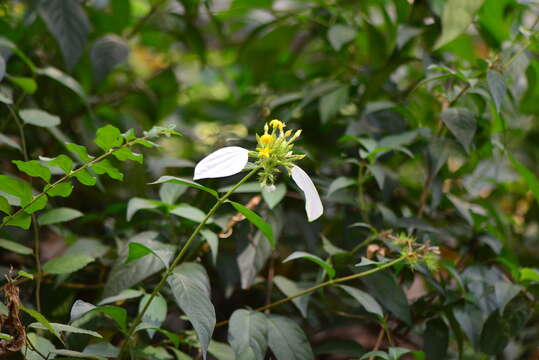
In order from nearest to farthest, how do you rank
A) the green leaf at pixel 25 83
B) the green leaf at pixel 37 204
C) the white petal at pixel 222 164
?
the white petal at pixel 222 164 < the green leaf at pixel 37 204 < the green leaf at pixel 25 83

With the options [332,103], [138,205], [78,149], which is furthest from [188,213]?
[332,103]

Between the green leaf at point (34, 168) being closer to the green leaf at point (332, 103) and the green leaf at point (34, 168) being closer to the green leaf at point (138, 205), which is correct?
the green leaf at point (138, 205)

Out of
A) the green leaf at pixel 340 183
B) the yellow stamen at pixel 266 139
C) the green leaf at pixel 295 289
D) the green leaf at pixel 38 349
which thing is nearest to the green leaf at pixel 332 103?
the green leaf at pixel 340 183

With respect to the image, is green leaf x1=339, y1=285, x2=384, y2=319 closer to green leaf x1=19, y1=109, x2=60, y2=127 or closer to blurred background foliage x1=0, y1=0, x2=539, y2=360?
blurred background foliage x1=0, y1=0, x2=539, y2=360

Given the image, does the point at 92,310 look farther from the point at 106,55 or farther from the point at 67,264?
the point at 106,55

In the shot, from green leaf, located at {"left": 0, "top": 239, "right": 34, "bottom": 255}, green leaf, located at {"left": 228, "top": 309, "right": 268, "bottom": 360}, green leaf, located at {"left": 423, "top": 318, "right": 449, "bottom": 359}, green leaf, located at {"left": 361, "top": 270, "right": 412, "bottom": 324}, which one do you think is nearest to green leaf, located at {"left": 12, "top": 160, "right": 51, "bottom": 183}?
green leaf, located at {"left": 0, "top": 239, "right": 34, "bottom": 255}

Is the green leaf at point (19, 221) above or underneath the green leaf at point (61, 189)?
underneath

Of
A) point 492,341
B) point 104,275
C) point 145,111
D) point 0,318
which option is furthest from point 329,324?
point 145,111
